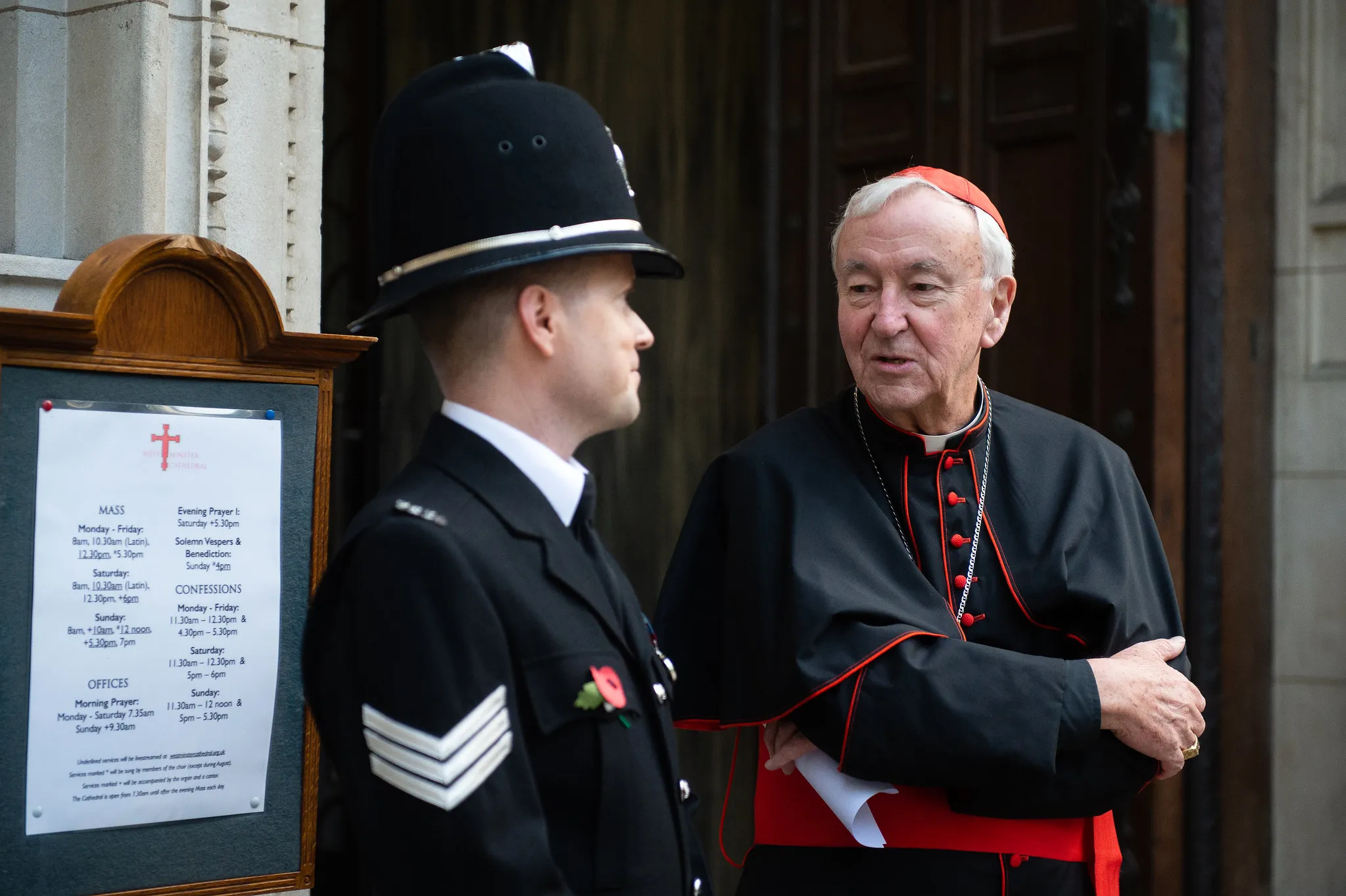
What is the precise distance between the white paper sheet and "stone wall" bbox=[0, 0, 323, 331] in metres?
1.32

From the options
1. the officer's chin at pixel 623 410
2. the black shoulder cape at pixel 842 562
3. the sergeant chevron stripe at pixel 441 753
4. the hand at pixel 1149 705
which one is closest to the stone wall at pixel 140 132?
the black shoulder cape at pixel 842 562

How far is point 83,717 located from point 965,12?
312 cm

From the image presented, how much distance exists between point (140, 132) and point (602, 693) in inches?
62.4

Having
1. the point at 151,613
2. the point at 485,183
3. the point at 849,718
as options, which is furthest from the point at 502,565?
the point at 849,718

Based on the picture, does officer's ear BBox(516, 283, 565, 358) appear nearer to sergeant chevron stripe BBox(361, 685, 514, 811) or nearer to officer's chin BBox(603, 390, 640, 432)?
officer's chin BBox(603, 390, 640, 432)

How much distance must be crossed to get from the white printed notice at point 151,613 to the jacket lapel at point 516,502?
2.02 ft

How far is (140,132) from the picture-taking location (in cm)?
278

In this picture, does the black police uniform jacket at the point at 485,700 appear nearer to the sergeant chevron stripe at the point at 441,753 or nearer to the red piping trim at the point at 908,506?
the sergeant chevron stripe at the point at 441,753

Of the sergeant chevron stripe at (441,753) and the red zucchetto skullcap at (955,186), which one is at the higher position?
the red zucchetto skullcap at (955,186)

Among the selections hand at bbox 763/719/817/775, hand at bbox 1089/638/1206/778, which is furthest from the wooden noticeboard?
hand at bbox 1089/638/1206/778

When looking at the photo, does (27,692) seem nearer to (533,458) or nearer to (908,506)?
(533,458)

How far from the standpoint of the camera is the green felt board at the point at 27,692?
2127mm

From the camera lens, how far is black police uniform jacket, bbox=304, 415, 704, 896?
1592 mm

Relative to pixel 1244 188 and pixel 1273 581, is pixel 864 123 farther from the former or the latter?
pixel 1273 581
